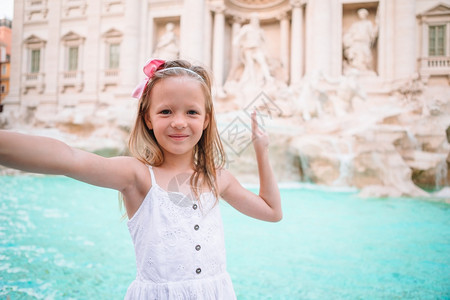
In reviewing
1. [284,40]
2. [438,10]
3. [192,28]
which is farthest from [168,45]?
[438,10]

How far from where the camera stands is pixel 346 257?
1.70m

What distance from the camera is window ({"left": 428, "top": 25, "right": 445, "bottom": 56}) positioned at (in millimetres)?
4660

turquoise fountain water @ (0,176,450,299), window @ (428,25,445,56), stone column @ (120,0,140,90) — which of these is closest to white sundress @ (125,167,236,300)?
turquoise fountain water @ (0,176,450,299)

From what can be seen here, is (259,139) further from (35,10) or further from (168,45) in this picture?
(168,45)

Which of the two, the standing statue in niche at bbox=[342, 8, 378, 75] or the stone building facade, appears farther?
the standing statue in niche at bbox=[342, 8, 378, 75]

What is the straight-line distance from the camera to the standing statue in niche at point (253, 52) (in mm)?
7168

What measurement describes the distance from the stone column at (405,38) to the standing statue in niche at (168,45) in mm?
5217

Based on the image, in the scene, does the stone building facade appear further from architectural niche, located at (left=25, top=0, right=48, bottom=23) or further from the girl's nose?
the girl's nose

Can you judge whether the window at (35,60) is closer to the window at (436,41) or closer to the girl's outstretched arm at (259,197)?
the girl's outstretched arm at (259,197)

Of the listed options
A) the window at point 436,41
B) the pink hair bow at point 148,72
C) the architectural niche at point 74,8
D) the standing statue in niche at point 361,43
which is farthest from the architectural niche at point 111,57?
the pink hair bow at point 148,72

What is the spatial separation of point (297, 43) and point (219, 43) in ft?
7.06

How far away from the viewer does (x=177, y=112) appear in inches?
22.3

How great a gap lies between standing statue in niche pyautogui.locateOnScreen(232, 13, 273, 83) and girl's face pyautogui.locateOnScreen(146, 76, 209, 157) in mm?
6955

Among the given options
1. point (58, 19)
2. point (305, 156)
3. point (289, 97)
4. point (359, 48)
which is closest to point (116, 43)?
point (58, 19)
